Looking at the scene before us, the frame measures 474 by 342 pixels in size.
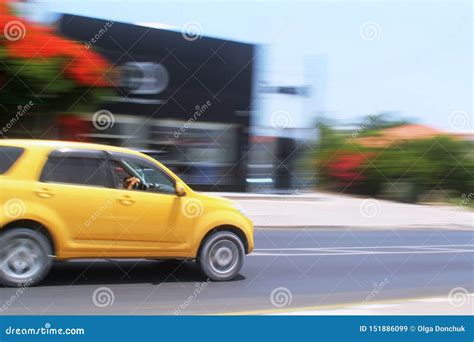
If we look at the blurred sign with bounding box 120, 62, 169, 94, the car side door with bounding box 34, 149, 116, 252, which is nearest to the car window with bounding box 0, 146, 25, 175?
the car side door with bounding box 34, 149, 116, 252

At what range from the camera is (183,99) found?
1603cm

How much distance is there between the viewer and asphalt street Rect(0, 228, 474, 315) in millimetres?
6087

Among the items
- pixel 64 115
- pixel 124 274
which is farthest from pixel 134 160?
pixel 64 115

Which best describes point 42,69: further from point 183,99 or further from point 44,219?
point 183,99

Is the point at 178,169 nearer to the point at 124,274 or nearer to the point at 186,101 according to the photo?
the point at 186,101

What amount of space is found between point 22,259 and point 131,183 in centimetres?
156

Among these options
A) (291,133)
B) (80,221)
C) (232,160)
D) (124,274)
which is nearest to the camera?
(80,221)

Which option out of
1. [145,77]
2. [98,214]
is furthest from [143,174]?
[145,77]

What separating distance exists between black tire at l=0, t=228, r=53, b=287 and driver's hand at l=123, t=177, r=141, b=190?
1147 mm

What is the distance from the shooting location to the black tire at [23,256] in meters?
6.19

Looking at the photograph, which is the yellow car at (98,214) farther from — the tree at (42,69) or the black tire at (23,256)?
the tree at (42,69)

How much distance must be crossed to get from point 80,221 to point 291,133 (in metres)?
12.5

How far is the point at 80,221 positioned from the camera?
646cm

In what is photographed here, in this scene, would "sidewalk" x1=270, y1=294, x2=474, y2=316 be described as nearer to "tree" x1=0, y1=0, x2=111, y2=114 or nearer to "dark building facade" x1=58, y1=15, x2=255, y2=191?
"tree" x1=0, y1=0, x2=111, y2=114
